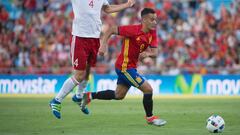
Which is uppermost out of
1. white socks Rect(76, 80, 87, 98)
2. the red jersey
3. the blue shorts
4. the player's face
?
the player's face

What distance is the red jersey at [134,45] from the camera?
12.1 meters

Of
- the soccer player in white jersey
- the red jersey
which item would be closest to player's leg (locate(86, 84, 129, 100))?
the soccer player in white jersey

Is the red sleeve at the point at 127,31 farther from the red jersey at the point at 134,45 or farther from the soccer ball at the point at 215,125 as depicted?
the soccer ball at the point at 215,125

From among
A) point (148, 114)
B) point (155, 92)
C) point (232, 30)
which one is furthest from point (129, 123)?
point (232, 30)

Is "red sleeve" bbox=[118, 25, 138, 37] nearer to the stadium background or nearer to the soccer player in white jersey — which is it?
the soccer player in white jersey

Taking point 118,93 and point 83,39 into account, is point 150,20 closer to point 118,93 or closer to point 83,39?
point 83,39

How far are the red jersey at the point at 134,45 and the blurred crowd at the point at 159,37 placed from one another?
1358cm

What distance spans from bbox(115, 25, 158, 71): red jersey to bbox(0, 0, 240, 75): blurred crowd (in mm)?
13575

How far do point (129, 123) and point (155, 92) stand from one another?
13.6 metres

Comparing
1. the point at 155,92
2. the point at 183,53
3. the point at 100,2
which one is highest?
the point at 100,2

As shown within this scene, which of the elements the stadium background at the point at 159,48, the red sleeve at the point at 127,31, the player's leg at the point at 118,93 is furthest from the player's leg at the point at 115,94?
the stadium background at the point at 159,48

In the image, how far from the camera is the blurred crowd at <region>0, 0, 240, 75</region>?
26297 mm

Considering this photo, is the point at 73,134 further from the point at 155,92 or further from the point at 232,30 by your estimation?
the point at 232,30

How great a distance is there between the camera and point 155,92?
85.7 feet
